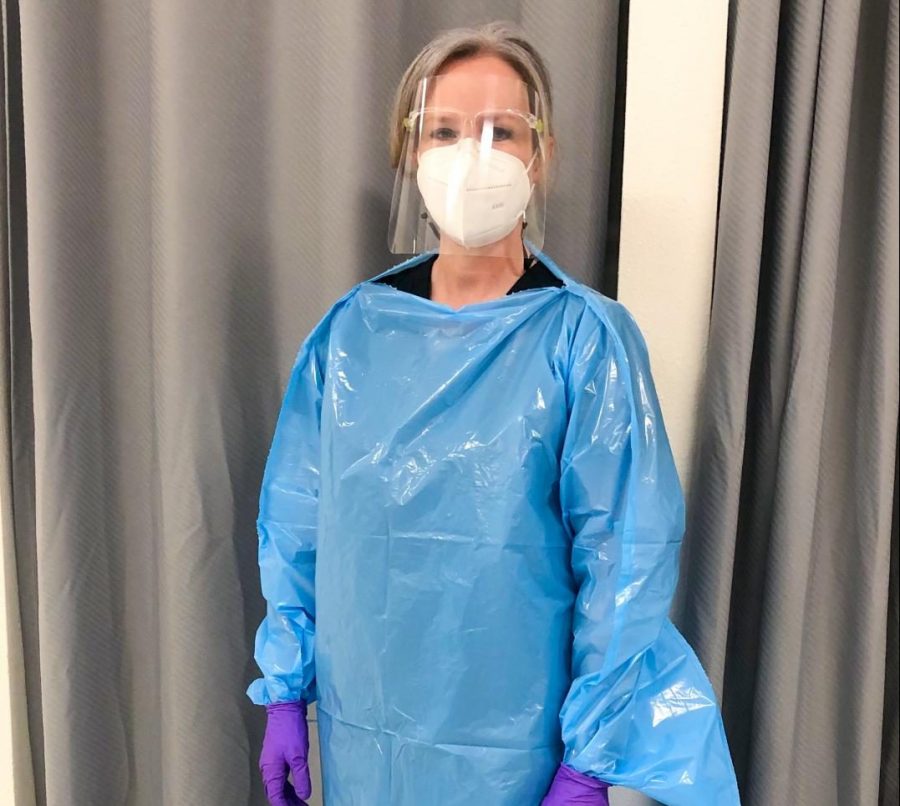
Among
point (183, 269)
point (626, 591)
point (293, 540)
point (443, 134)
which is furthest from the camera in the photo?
point (183, 269)

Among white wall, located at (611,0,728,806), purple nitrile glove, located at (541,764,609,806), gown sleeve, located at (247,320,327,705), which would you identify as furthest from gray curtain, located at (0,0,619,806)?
purple nitrile glove, located at (541,764,609,806)

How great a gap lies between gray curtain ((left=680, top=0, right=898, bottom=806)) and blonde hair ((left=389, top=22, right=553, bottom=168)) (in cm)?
33

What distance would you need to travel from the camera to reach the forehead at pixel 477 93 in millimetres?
910

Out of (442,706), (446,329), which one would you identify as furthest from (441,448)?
(442,706)

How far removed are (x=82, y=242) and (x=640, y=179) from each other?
95cm

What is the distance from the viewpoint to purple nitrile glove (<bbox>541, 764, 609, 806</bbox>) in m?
0.85

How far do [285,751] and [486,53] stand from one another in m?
0.96

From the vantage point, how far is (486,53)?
93cm

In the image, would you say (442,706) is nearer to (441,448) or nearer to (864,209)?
(441,448)

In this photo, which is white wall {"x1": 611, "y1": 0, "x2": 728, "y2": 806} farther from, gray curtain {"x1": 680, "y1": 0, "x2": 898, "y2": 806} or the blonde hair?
the blonde hair

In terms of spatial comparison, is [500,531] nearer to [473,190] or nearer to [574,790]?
[574,790]

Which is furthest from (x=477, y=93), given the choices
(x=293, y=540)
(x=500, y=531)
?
(x=293, y=540)

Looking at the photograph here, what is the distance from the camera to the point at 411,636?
0.90 meters

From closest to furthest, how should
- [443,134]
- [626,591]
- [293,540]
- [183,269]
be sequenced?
[626,591]
[443,134]
[293,540]
[183,269]
